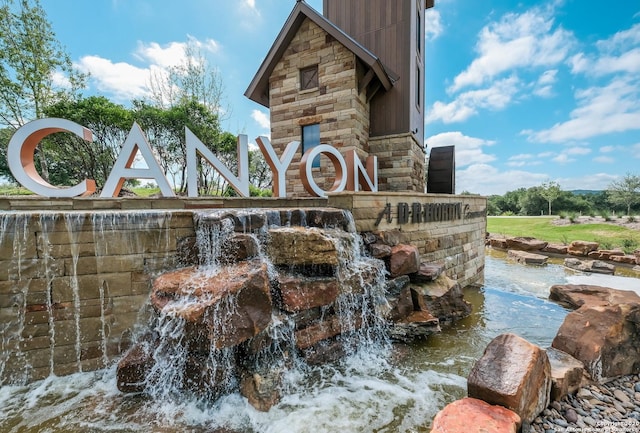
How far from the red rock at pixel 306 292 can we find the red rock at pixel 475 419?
1885 mm

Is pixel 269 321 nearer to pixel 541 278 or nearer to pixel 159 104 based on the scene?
pixel 541 278

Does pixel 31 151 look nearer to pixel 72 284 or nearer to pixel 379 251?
pixel 72 284

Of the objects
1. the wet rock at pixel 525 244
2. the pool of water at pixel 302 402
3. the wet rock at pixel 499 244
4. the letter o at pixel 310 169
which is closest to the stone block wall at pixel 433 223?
the letter o at pixel 310 169

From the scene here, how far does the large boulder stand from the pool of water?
0.70m

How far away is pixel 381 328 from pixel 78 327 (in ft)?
15.0

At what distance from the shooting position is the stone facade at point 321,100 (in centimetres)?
984

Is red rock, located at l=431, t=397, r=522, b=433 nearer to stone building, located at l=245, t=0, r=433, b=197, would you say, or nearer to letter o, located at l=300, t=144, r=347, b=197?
letter o, located at l=300, t=144, r=347, b=197

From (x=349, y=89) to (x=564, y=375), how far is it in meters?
9.64

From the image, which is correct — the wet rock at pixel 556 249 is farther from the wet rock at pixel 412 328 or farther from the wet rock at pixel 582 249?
the wet rock at pixel 412 328

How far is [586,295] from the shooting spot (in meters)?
6.61

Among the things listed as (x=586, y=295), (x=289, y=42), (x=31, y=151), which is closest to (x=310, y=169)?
(x=31, y=151)

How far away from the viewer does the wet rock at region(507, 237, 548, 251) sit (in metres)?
15.0

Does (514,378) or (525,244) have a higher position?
(514,378)

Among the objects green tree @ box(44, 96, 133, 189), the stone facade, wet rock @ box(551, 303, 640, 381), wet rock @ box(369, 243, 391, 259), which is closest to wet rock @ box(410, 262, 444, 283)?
wet rock @ box(369, 243, 391, 259)
